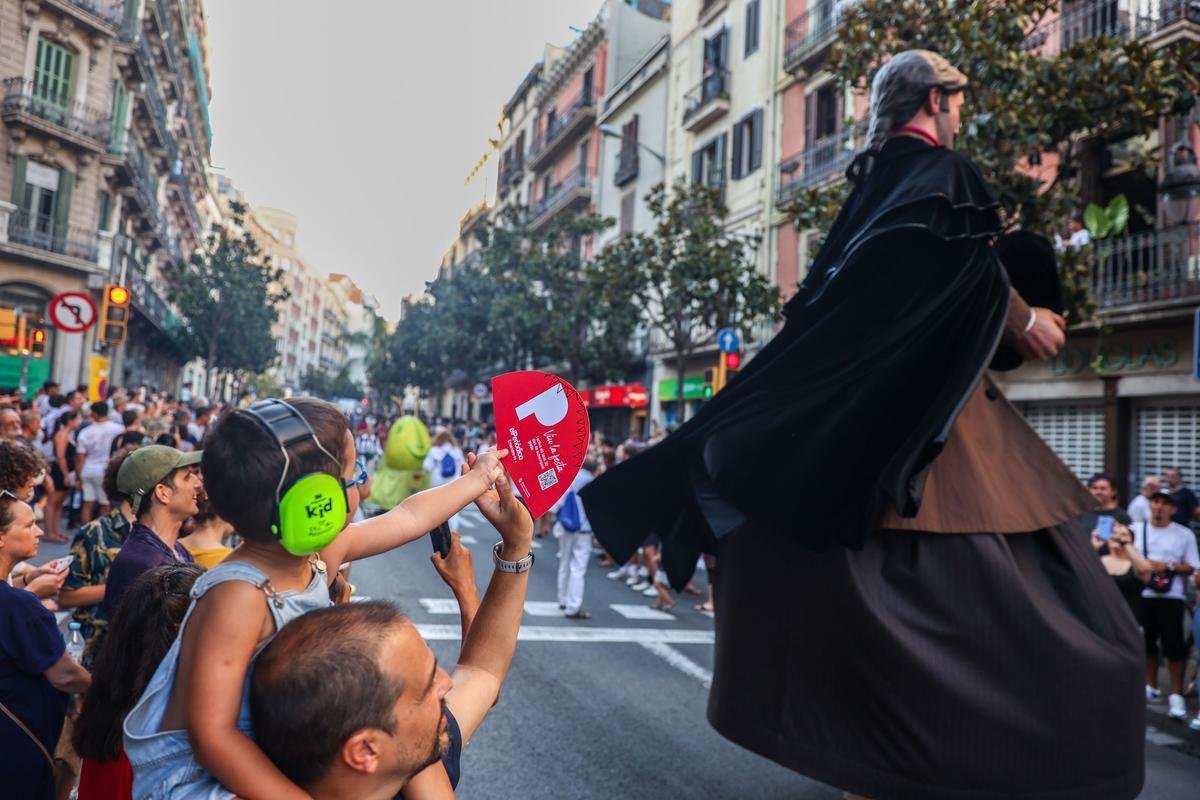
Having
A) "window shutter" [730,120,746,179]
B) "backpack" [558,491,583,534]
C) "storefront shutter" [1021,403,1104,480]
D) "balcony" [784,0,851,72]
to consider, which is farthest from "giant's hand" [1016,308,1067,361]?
"window shutter" [730,120,746,179]

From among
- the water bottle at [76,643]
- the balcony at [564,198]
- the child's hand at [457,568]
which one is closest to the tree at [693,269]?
the balcony at [564,198]

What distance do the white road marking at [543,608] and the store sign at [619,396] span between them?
19192mm

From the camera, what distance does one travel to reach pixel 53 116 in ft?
88.1

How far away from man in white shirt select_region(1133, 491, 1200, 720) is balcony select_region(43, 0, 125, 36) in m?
29.7

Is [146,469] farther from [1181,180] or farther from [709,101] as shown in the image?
[709,101]

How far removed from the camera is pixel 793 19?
2280 cm

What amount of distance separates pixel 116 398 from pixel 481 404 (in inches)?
1602

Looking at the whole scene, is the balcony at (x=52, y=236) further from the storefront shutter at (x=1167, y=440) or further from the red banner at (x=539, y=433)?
the red banner at (x=539, y=433)

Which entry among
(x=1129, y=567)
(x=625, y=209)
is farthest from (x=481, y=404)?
(x=1129, y=567)

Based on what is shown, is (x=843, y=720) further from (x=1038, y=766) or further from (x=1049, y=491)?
(x=1049, y=491)

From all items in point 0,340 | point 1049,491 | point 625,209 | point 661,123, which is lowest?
point 1049,491

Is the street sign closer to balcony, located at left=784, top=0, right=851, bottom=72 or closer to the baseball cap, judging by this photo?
the baseball cap

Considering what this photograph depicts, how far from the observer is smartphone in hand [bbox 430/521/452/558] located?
2006 millimetres

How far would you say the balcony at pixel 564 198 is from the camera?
34.6 meters
